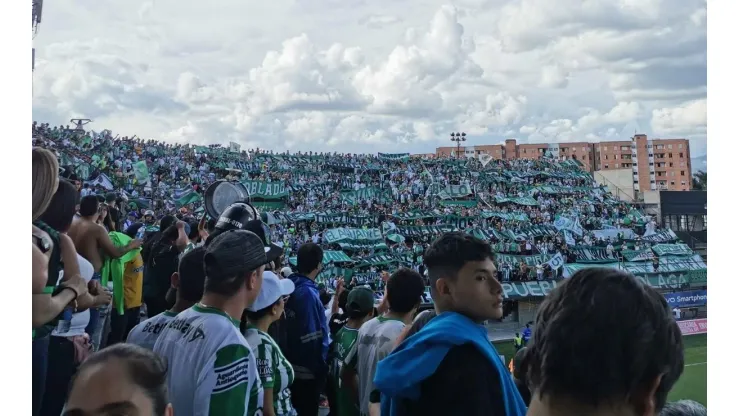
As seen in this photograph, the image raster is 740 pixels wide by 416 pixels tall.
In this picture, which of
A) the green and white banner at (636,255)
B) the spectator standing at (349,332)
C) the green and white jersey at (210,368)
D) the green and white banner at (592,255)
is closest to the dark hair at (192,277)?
the green and white jersey at (210,368)

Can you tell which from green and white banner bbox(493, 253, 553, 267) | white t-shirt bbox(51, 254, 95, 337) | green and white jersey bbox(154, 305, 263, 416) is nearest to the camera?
green and white jersey bbox(154, 305, 263, 416)

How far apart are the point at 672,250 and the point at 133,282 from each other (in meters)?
22.3

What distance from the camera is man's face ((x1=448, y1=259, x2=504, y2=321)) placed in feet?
6.08

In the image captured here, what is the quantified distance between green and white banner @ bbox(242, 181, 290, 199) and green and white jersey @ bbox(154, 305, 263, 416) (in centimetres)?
2107

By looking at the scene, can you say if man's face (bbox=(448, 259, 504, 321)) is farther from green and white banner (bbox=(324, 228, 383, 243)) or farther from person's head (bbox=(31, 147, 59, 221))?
green and white banner (bbox=(324, 228, 383, 243))

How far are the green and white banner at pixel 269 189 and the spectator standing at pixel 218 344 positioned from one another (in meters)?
21.0

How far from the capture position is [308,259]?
363 centimetres

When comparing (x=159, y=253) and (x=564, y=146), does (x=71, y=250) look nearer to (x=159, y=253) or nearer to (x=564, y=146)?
(x=159, y=253)

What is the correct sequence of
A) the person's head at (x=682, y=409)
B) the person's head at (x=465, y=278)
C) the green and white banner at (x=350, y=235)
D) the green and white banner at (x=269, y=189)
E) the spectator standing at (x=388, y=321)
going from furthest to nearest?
the green and white banner at (x=269, y=189), the green and white banner at (x=350, y=235), the spectator standing at (x=388, y=321), the person's head at (x=465, y=278), the person's head at (x=682, y=409)

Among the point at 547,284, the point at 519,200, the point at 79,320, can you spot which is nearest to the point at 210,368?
the point at 79,320

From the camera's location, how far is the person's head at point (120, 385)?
1.27 metres

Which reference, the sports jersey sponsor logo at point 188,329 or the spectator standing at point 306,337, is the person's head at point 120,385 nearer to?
the sports jersey sponsor logo at point 188,329

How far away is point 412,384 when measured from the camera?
1.61 metres

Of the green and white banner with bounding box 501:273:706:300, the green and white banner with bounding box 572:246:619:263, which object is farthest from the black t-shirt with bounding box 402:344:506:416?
the green and white banner with bounding box 572:246:619:263
